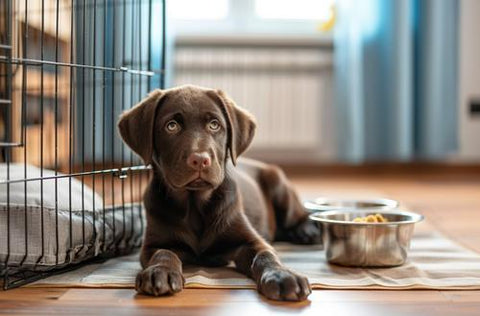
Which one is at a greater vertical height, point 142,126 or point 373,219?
point 142,126

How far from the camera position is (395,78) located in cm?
542

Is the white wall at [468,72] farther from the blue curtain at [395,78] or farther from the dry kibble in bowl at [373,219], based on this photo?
the dry kibble in bowl at [373,219]

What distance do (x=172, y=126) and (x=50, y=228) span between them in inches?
18.4

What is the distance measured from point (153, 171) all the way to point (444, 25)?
3752 millimetres

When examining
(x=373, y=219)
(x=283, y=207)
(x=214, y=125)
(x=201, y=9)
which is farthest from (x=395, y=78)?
(x=214, y=125)

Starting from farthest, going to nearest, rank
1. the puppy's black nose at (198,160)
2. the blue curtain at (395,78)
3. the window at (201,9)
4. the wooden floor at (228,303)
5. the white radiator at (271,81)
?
1. the window at (201,9)
2. the white radiator at (271,81)
3. the blue curtain at (395,78)
4. the puppy's black nose at (198,160)
5. the wooden floor at (228,303)

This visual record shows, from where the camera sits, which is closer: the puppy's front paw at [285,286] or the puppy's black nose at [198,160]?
the puppy's front paw at [285,286]

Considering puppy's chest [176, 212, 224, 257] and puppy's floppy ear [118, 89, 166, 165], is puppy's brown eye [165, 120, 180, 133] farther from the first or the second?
puppy's chest [176, 212, 224, 257]

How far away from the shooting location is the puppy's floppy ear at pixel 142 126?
218 cm

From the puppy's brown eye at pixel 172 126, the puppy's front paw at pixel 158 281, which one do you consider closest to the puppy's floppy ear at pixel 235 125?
the puppy's brown eye at pixel 172 126

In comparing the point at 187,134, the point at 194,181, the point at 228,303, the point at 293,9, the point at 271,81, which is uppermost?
the point at 293,9

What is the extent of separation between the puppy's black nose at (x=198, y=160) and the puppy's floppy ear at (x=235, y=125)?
226 mm

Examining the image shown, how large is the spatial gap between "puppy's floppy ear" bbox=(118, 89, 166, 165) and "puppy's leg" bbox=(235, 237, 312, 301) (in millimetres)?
447

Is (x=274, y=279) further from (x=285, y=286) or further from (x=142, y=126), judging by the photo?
(x=142, y=126)
